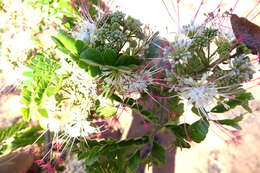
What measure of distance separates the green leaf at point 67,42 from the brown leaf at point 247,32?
0.67 metres

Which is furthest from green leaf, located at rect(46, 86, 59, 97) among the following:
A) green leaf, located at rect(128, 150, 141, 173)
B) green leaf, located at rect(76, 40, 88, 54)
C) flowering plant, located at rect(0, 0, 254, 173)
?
green leaf, located at rect(128, 150, 141, 173)

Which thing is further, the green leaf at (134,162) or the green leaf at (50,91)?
the green leaf at (134,162)

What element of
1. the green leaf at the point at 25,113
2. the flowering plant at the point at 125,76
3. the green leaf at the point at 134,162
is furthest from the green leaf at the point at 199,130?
the green leaf at the point at 25,113

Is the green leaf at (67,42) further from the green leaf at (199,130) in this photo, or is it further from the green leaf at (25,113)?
the green leaf at (199,130)

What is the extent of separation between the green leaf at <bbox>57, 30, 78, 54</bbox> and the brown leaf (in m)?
0.67

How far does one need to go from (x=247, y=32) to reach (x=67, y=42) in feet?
2.43

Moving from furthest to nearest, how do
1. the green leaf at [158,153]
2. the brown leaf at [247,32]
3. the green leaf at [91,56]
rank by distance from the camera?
the green leaf at [158,153] → the brown leaf at [247,32] → the green leaf at [91,56]

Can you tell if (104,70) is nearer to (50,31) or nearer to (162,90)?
(162,90)

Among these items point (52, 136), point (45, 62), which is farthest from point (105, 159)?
point (45, 62)

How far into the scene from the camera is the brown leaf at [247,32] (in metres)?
1.08

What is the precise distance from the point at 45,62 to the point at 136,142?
0.65m

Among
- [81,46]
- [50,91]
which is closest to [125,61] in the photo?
[81,46]

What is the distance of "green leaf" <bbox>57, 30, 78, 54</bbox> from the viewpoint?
0.98 meters

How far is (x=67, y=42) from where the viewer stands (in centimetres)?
99
